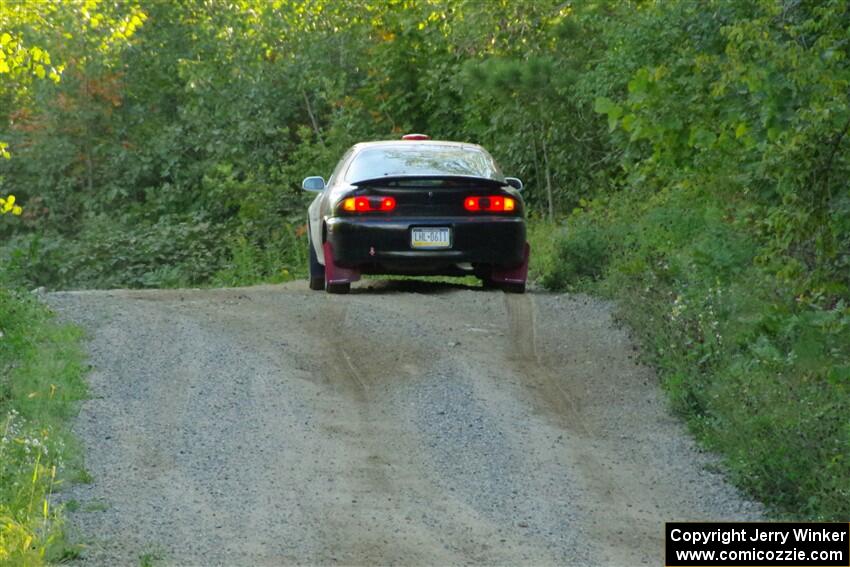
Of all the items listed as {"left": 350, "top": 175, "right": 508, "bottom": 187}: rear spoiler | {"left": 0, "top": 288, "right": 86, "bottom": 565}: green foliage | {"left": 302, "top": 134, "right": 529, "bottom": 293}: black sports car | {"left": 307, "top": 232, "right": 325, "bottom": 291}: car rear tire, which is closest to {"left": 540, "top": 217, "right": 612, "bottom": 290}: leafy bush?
{"left": 302, "top": 134, "right": 529, "bottom": 293}: black sports car

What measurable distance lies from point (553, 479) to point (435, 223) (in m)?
6.40

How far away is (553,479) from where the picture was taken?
Result: 953cm

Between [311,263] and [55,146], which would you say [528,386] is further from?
[55,146]

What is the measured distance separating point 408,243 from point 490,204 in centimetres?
90

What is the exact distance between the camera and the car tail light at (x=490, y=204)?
15.8 m

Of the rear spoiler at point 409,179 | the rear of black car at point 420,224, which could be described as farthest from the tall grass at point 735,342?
the rear spoiler at point 409,179

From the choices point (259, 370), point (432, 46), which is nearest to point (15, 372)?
point (259, 370)

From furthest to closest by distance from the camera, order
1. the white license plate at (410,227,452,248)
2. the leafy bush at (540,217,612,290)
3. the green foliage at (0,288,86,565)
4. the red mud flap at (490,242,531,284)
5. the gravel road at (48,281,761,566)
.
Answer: the leafy bush at (540,217,612,290) < the red mud flap at (490,242,531,284) < the white license plate at (410,227,452,248) < the gravel road at (48,281,761,566) < the green foliage at (0,288,86,565)

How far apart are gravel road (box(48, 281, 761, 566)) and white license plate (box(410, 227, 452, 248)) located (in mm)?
653

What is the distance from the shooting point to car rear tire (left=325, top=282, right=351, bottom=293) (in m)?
16.2

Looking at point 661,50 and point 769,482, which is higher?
point 661,50

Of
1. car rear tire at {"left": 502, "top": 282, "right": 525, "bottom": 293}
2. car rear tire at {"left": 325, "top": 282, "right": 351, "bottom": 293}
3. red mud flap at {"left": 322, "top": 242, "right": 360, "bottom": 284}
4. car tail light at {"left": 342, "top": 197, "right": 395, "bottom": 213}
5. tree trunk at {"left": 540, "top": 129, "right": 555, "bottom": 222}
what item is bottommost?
tree trunk at {"left": 540, "top": 129, "right": 555, "bottom": 222}

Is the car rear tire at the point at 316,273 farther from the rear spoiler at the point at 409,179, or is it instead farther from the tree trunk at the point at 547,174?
the tree trunk at the point at 547,174

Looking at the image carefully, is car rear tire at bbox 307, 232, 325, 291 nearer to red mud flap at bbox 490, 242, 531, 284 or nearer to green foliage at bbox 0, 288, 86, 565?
red mud flap at bbox 490, 242, 531, 284
